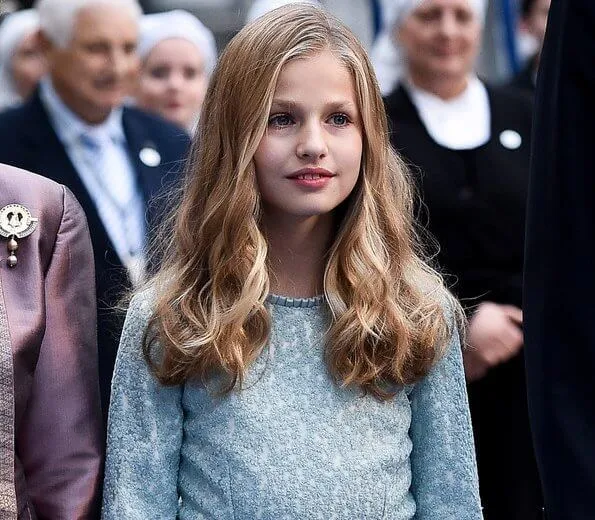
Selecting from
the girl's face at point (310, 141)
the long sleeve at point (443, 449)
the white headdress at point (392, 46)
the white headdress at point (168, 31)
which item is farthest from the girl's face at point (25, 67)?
the long sleeve at point (443, 449)

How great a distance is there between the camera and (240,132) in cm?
271

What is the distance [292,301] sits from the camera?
2730 mm

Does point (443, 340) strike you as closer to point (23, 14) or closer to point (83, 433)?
point (83, 433)

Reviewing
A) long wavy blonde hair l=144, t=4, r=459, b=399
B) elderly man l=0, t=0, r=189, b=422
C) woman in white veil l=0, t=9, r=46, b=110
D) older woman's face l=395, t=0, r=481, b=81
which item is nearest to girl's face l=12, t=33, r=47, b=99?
woman in white veil l=0, t=9, r=46, b=110

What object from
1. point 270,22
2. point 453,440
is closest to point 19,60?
point 270,22

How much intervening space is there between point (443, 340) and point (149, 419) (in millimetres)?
590

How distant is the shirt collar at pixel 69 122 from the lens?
4121 millimetres

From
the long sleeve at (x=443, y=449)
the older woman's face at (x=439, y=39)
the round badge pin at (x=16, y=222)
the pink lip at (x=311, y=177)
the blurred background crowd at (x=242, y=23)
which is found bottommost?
the blurred background crowd at (x=242, y=23)

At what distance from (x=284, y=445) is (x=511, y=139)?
1.61m

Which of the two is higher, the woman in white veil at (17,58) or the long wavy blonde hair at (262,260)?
the long wavy blonde hair at (262,260)

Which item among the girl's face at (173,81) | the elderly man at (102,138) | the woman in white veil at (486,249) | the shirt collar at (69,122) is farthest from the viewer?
the girl's face at (173,81)

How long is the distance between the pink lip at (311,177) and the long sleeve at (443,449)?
0.41 meters

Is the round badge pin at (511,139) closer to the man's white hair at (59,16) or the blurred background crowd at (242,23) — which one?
the blurred background crowd at (242,23)

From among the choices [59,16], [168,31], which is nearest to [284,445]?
[59,16]
